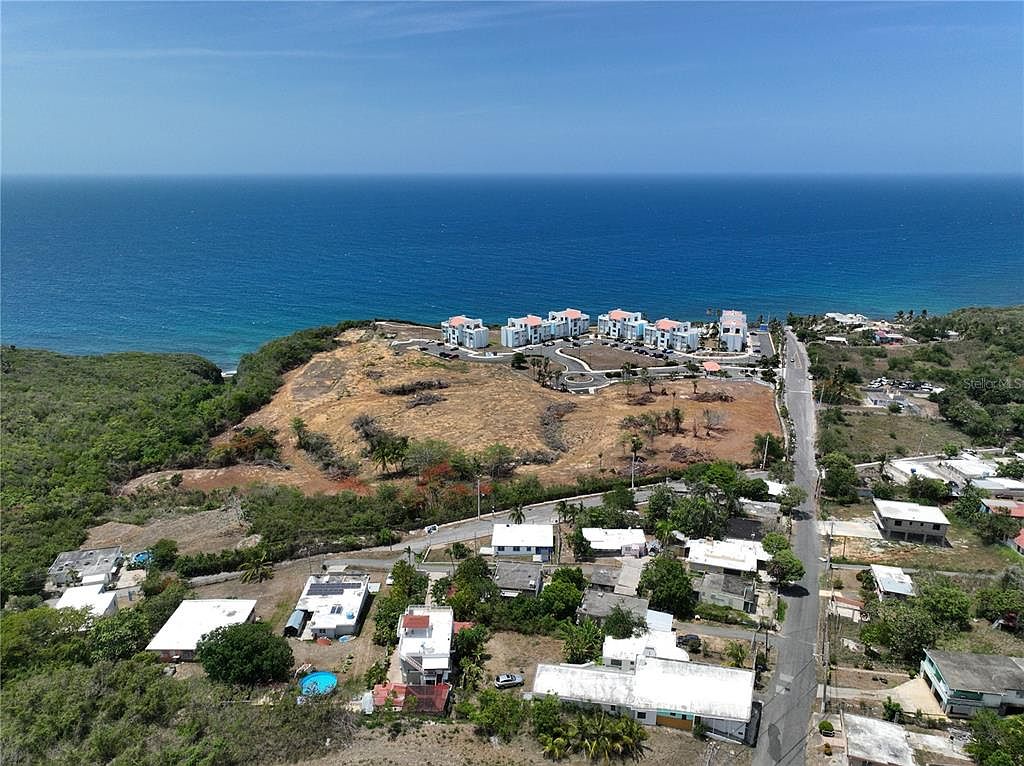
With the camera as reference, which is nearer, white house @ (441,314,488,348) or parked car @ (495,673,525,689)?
parked car @ (495,673,525,689)

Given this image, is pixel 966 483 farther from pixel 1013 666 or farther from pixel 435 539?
pixel 435 539

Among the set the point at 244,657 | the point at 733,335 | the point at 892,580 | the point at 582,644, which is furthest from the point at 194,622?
the point at 733,335

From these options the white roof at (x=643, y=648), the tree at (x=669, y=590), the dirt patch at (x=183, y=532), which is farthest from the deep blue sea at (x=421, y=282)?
the white roof at (x=643, y=648)

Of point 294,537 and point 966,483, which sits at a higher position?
point 966,483

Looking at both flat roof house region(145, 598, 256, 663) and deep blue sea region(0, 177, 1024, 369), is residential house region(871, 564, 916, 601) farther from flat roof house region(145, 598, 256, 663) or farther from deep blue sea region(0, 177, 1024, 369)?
deep blue sea region(0, 177, 1024, 369)

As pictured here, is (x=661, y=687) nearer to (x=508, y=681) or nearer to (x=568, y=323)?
(x=508, y=681)

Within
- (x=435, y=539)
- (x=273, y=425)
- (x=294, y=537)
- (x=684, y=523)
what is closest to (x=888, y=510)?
(x=684, y=523)

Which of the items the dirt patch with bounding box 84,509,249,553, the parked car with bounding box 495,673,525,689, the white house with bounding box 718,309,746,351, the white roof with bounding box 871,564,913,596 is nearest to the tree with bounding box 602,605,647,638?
the parked car with bounding box 495,673,525,689
